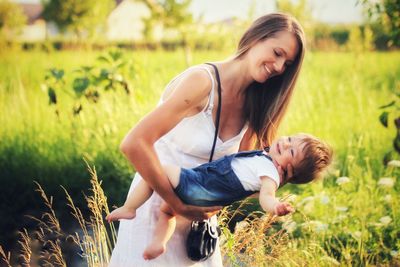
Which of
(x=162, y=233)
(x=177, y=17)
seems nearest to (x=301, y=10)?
(x=177, y=17)

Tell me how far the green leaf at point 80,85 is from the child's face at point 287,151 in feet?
9.72

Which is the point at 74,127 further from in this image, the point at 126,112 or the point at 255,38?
the point at 255,38

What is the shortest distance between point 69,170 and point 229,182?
3.06 metres

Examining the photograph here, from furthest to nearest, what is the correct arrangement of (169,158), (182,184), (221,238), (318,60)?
(318,60) → (221,238) → (169,158) → (182,184)

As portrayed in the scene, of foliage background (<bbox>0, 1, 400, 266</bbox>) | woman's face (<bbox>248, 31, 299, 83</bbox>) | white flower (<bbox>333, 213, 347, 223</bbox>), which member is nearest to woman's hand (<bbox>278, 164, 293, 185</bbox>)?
woman's face (<bbox>248, 31, 299, 83</bbox>)

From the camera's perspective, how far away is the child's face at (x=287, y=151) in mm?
2096

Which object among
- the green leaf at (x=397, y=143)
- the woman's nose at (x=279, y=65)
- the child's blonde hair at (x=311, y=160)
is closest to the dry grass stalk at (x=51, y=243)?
the child's blonde hair at (x=311, y=160)

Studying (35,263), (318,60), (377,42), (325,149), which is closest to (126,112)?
(35,263)

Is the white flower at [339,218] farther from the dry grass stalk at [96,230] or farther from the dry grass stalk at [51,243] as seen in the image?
the dry grass stalk at [51,243]

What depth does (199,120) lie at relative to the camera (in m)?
1.96

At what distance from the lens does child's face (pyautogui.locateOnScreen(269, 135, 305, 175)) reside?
2096mm

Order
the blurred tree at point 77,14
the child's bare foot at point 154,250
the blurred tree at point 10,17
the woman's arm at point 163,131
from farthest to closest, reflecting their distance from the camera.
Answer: the blurred tree at point 77,14 < the blurred tree at point 10,17 < the child's bare foot at point 154,250 < the woman's arm at point 163,131

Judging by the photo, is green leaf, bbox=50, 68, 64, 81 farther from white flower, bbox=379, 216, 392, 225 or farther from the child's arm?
A: the child's arm

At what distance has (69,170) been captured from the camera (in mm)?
4750
